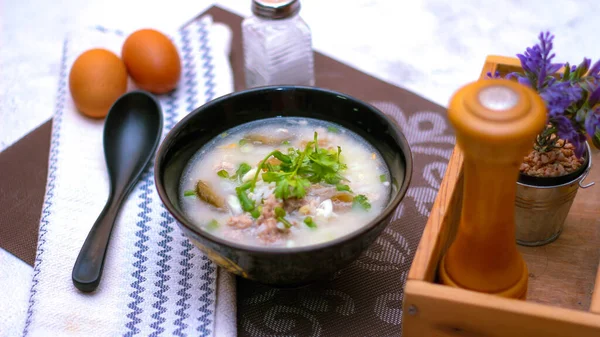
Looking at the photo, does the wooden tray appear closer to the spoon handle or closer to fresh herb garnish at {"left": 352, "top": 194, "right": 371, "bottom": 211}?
fresh herb garnish at {"left": 352, "top": 194, "right": 371, "bottom": 211}

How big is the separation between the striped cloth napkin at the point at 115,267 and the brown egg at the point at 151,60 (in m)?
0.09

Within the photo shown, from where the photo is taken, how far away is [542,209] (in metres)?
0.97

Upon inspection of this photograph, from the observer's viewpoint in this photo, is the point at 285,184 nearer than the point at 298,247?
No

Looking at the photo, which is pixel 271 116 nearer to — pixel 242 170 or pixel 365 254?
pixel 242 170

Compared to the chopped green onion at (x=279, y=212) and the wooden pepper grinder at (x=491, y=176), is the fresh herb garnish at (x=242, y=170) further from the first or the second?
the wooden pepper grinder at (x=491, y=176)

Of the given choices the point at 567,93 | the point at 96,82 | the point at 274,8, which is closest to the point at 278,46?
the point at 274,8

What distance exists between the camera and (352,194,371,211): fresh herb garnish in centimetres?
98

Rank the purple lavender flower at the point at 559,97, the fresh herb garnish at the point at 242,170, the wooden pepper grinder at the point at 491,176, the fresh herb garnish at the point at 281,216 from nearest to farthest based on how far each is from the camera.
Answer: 1. the wooden pepper grinder at the point at 491,176
2. the purple lavender flower at the point at 559,97
3. the fresh herb garnish at the point at 281,216
4. the fresh herb garnish at the point at 242,170

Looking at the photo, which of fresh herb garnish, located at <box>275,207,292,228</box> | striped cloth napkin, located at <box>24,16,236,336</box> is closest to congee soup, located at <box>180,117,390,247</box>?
fresh herb garnish, located at <box>275,207,292,228</box>

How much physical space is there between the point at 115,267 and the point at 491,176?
58cm

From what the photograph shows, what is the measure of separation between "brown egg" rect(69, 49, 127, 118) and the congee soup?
320 millimetres

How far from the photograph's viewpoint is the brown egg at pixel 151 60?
135 cm

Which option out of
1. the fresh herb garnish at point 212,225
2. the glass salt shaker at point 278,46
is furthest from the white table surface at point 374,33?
the fresh herb garnish at point 212,225

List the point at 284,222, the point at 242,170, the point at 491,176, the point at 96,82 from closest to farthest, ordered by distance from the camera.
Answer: the point at 491,176 < the point at 284,222 < the point at 242,170 < the point at 96,82
